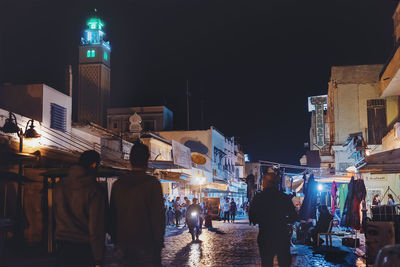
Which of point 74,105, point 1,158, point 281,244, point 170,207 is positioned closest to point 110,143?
point 170,207

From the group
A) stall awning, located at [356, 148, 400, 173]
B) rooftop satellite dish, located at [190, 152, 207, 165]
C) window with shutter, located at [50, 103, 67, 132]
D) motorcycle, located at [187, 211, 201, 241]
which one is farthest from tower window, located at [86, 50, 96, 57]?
stall awning, located at [356, 148, 400, 173]

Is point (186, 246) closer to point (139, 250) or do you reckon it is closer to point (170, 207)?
point (139, 250)

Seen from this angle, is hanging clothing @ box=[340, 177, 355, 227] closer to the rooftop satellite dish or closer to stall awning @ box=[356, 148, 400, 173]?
stall awning @ box=[356, 148, 400, 173]

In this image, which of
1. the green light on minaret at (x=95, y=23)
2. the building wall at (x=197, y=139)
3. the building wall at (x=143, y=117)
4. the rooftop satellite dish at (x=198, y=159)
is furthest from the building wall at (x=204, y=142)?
the green light on minaret at (x=95, y=23)

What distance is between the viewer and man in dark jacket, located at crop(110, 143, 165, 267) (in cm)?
419

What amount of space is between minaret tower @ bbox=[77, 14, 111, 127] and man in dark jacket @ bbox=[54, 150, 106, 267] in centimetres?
5271

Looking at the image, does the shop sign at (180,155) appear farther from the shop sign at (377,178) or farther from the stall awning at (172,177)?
the shop sign at (377,178)

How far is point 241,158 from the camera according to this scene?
86312 millimetres

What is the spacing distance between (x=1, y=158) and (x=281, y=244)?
9125mm

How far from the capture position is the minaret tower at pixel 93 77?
5859 centimetres

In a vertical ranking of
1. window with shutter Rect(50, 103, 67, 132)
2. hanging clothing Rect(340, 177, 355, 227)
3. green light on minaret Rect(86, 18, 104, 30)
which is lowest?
hanging clothing Rect(340, 177, 355, 227)

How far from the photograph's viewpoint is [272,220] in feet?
22.5

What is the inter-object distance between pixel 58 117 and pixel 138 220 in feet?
64.0

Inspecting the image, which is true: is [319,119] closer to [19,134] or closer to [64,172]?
[19,134]
